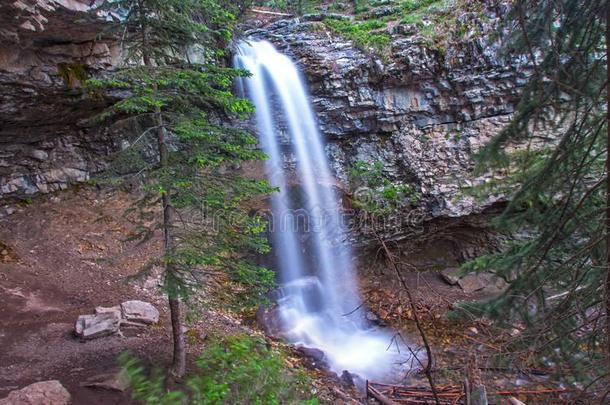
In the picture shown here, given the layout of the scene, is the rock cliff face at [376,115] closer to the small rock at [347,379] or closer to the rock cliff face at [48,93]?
the rock cliff face at [48,93]

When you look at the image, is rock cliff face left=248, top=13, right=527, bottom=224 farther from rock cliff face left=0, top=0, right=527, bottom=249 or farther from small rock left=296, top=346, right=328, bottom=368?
small rock left=296, top=346, right=328, bottom=368

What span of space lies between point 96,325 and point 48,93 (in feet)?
16.9

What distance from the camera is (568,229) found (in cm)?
387

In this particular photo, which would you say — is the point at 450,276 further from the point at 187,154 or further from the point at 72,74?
the point at 72,74

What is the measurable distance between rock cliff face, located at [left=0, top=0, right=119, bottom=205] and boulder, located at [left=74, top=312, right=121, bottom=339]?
3245mm

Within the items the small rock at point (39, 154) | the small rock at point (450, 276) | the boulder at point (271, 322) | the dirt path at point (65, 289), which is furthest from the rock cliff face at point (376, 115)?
the boulder at point (271, 322)

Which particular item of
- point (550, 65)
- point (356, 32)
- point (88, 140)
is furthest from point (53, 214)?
point (550, 65)

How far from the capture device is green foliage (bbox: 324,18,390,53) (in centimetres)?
1099

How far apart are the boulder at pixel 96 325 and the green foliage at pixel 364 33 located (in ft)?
29.8

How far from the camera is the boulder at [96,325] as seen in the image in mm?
6324

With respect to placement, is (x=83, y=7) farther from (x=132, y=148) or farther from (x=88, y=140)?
(x=88, y=140)

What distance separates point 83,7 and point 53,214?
545 cm

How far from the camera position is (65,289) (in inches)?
313

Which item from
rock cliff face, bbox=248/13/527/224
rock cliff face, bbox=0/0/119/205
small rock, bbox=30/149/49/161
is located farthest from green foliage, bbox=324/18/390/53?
small rock, bbox=30/149/49/161
